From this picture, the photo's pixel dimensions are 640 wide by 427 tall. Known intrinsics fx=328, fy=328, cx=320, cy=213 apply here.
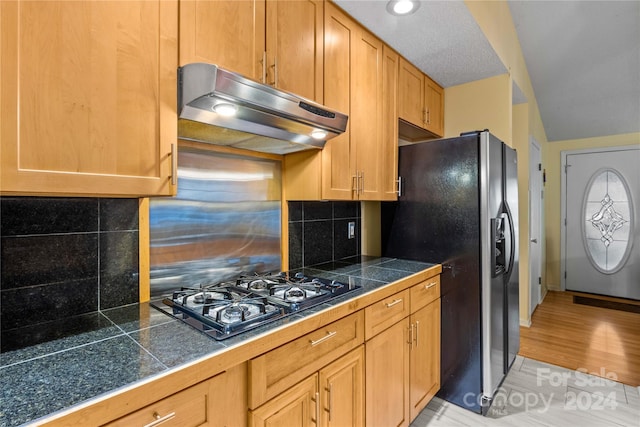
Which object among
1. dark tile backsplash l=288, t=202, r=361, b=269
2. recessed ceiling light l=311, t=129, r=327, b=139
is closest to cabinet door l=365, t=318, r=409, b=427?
dark tile backsplash l=288, t=202, r=361, b=269

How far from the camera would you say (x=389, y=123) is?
222cm

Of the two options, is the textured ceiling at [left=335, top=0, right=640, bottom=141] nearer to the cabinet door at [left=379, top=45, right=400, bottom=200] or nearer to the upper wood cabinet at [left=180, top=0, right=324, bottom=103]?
the cabinet door at [left=379, top=45, right=400, bottom=200]

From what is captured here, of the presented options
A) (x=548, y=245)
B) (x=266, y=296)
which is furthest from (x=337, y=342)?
(x=548, y=245)

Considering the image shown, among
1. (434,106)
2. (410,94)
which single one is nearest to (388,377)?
(410,94)

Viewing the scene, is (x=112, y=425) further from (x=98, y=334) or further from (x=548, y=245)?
(x=548, y=245)

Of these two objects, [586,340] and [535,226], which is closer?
[586,340]

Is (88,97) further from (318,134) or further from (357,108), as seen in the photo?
(357,108)

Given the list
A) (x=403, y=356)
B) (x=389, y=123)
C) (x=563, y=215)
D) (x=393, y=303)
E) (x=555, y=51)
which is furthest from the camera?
(x=563, y=215)

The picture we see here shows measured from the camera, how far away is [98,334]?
104 centimetres

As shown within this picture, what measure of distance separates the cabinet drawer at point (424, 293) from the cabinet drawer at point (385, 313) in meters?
0.08

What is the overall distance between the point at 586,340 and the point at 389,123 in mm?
2852

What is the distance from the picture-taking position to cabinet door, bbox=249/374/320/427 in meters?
1.05

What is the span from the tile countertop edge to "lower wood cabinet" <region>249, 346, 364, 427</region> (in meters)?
0.20

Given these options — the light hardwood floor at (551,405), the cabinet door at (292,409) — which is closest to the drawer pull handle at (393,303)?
the cabinet door at (292,409)
